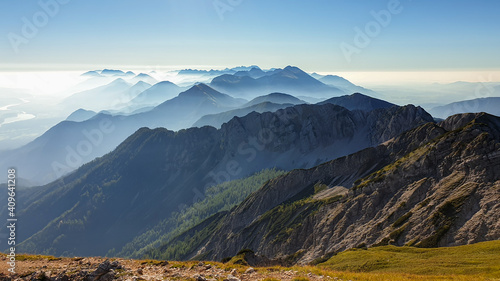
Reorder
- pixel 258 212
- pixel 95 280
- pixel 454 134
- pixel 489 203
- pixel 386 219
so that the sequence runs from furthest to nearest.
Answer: pixel 258 212, pixel 454 134, pixel 386 219, pixel 489 203, pixel 95 280

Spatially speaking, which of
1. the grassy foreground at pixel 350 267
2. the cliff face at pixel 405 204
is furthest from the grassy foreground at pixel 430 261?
the cliff face at pixel 405 204

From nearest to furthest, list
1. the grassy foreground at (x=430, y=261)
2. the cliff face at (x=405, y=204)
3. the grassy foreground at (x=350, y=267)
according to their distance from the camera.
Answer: the grassy foreground at (x=350, y=267) → the grassy foreground at (x=430, y=261) → the cliff face at (x=405, y=204)

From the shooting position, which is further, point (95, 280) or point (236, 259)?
point (236, 259)

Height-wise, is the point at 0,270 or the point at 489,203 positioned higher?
the point at 0,270

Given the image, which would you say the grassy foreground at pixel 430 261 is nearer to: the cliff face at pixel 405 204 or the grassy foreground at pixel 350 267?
the grassy foreground at pixel 350 267

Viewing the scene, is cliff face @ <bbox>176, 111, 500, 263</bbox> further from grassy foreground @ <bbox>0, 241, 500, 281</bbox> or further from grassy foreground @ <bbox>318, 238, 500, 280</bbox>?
grassy foreground @ <bbox>0, 241, 500, 281</bbox>

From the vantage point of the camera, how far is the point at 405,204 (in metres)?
81.2

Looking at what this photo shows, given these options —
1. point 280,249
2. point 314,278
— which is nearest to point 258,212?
point 280,249

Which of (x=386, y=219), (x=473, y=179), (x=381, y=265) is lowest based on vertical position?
(x=386, y=219)

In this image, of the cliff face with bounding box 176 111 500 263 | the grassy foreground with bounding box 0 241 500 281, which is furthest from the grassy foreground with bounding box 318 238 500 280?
the cliff face with bounding box 176 111 500 263

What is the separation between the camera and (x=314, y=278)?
1156 inches

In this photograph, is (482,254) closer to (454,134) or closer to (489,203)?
(489,203)

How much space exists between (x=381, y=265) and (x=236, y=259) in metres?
24.5

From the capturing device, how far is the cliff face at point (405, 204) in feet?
206
